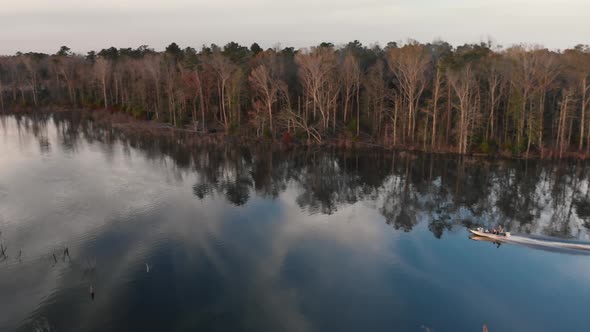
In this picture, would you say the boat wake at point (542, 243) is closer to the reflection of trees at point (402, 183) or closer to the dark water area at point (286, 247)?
the dark water area at point (286, 247)

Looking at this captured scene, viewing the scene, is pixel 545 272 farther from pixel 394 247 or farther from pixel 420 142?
pixel 420 142

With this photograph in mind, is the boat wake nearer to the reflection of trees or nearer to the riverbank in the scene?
the reflection of trees

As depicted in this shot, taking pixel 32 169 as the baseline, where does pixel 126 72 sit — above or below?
above

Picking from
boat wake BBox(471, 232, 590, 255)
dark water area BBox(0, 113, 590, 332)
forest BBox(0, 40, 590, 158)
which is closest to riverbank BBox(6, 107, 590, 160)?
forest BBox(0, 40, 590, 158)

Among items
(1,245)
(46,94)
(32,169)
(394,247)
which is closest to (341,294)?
(394,247)

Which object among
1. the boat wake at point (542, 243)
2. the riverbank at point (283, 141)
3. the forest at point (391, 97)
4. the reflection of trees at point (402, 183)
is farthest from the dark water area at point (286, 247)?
the forest at point (391, 97)

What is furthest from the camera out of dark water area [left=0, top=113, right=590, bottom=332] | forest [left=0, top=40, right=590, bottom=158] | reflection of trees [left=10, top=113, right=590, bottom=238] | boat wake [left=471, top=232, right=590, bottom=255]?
forest [left=0, top=40, right=590, bottom=158]
